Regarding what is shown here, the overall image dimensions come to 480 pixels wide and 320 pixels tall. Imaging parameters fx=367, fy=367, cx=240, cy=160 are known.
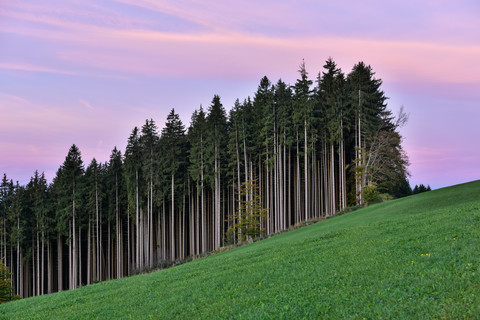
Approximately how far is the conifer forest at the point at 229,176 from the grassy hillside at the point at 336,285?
77.3 ft

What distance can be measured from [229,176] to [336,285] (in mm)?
44240

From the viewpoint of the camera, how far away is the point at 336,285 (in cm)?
1023

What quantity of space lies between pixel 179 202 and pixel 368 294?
50337 mm

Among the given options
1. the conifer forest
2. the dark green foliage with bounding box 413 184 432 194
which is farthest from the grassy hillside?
the dark green foliage with bounding box 413 184 432 194

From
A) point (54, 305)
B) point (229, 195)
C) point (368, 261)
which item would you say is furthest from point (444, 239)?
point (229, 195)

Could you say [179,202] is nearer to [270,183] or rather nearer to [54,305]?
[270,183]

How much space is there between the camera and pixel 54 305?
17.2 m

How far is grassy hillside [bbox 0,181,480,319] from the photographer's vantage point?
8.21 meters

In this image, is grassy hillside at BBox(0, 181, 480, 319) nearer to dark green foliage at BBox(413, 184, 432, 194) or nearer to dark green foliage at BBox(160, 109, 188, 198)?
dark green foliage at BBox(160, 109, 188, 198)

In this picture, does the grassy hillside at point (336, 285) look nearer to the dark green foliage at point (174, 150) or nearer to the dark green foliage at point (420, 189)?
the dark green foliage at point (174, 150)

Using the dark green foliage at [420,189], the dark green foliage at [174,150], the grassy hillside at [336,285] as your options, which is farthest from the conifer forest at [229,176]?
the grassy hillside at [336,285]

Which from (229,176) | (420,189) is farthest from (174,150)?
(420,189)

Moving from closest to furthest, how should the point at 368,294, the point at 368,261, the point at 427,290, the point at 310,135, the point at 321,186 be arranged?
the point at 427,290 → the point at 368,294 → the point at 368,261 → the point at 310,135 → the point at 321,186

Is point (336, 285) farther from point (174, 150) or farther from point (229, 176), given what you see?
point (174, 150)
